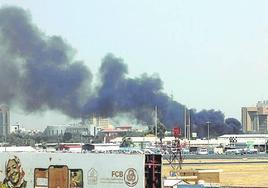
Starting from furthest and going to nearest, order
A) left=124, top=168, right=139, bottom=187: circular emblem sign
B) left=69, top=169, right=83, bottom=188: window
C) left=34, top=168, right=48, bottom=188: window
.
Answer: left=34, top=168, right=48, bottom=188: window → left=69, top=169, right=83, bottom=188: window → left=124, top=168, right=139, bottom=187: circular emblem sign

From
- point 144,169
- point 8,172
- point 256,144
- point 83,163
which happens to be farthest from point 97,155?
point 256,144

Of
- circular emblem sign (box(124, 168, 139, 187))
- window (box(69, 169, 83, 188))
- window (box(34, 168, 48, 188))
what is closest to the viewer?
circular emblem sign (box(124, 168, 139, 187))

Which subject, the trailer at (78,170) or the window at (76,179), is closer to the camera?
the trailer at (78,170)

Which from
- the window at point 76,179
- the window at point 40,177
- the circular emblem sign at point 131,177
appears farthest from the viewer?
the window at point 40,177

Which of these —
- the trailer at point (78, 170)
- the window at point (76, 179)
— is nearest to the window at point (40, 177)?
the trailer at point (78, 170)

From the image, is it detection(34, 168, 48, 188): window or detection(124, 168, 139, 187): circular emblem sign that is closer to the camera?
detection(124, 168, 139, 187): circular emblem sign

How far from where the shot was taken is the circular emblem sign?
17828 millimetres

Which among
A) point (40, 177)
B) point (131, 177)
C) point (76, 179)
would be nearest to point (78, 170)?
point (76, 179)

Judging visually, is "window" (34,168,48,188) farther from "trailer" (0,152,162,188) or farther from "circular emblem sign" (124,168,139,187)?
"circular emblem sign" (124,168,139,187)

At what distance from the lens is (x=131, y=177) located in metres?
18.0

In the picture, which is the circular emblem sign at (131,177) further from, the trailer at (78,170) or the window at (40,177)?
the window at (40,177)

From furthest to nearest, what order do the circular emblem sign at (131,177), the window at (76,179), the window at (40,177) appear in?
1. the window at (40,177)
2. the window at (76,179)
3. the circular emblem sign at (131,177)

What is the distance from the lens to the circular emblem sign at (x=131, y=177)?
1783cm

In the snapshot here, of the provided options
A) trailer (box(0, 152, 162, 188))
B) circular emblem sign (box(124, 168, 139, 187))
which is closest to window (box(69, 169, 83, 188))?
trailer (box(0, 152, 162, 188))
